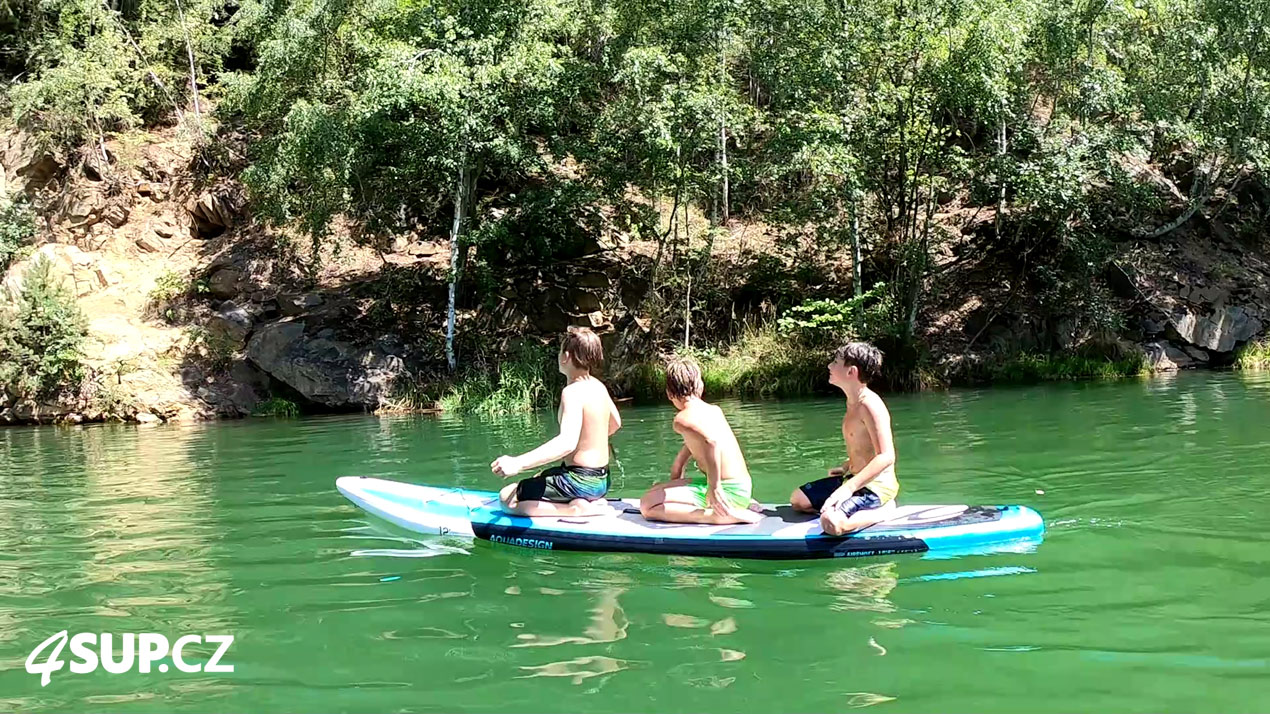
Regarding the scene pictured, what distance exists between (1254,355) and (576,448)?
1786 cm

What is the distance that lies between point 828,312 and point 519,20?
757cm

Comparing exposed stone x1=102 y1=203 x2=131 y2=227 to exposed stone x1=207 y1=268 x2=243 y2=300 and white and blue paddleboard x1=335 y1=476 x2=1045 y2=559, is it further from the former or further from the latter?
white and blue paddleboard x1=335 y1=476 x2=1045 y2=559

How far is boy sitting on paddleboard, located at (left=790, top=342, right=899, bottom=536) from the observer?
5.34m

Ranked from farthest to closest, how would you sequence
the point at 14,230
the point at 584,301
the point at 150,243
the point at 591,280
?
1. the point at 150,243
2. the point at 14,230
3. the point at 591,280
4. the point at 584,301

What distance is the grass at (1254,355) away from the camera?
18641 mm

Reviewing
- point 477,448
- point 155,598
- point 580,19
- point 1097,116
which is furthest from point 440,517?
point 1097,116

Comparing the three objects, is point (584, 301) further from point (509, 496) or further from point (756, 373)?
point (509, 496)

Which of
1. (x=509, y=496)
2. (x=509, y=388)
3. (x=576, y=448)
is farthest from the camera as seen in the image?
(x=509, y=388)

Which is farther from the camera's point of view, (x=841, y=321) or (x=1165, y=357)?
(x=1165, y=357)

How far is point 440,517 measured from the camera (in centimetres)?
630

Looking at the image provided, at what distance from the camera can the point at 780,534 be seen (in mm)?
5359

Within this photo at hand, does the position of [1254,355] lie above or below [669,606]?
above

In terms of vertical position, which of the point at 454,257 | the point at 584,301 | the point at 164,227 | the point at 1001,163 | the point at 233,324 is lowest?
the point at 233,324

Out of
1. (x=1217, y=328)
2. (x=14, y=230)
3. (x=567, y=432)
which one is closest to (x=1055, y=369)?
(x=1217, y=328)
